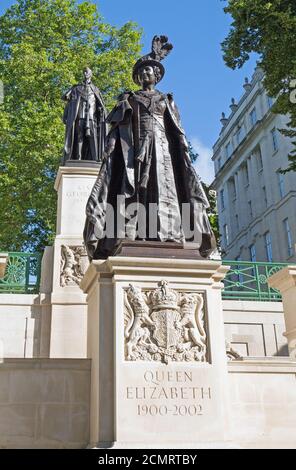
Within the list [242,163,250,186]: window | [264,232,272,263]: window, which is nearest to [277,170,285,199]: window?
[264,232,272,263]: window

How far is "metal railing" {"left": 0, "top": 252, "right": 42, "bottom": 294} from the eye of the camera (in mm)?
14023

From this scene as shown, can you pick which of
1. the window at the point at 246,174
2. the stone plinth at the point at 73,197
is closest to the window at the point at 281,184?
the window at the point at 246,174

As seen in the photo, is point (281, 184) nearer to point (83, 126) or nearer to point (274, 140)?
point (274, 140)

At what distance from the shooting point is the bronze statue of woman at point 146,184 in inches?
252

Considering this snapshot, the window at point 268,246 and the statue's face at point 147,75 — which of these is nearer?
the statue's face at point 147,75

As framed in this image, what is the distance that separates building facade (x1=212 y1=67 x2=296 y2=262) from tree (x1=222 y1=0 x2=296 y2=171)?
773 inches

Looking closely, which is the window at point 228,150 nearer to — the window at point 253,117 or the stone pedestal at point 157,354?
the window at point 253,117

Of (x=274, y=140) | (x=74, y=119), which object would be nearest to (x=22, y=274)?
(x=74, y=119)

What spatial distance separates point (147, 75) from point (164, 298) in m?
3.20

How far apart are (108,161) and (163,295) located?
6.46 feet

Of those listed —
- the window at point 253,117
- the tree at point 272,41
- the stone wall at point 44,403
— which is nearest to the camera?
the stone wall at point 44,403

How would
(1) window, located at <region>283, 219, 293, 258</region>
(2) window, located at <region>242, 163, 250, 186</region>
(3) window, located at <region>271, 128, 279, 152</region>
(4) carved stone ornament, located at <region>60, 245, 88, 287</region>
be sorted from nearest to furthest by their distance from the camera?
1. (4) carved stone ornament, located at <region>60, 245, 88, 287</region>
2. (1) window, located at <region>283, 219, 293, 258</region>
3. (3) window, located at <region>271, 128, 279, 152</region>
4. (2) window, located at <region>242, 163, 250, 186</region>

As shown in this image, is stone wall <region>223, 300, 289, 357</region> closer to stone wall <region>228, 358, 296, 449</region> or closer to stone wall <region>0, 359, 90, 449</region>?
stone wall <region>228, 358, 296, 449</region>

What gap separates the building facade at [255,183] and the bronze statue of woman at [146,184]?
3279 cm
